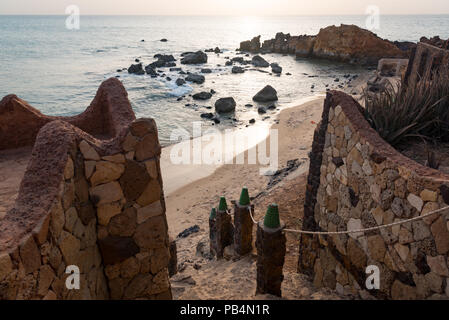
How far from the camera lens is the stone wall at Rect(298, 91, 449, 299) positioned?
3.37 meters

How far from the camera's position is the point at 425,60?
9.99m

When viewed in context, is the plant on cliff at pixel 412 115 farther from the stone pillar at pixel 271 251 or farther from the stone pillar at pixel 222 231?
the stone pillar at pixel 222 231

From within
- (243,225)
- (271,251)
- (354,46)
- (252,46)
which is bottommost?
(243,225)

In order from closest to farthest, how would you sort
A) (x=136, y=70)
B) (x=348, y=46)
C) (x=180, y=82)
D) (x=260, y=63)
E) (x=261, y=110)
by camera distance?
1. (x=261, y=110)
2. (x=180, y=82)
3. (x=136, y=70)
4. (x=260, y=63)
5. (x=348, y=46)

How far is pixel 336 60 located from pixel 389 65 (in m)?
26.1

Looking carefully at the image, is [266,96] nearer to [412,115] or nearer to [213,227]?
[213,227]

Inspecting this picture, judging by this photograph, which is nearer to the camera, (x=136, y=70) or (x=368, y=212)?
(x=368, y=212)

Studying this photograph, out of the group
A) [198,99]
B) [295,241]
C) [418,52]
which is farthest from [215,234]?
[198,99]

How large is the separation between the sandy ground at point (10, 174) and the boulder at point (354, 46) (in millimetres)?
48117

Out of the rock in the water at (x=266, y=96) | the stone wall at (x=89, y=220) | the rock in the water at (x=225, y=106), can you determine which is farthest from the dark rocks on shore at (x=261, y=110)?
the stone wall at (x=89, y=220)

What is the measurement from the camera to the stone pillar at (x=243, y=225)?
6562 millimetres

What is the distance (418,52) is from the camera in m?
10.3

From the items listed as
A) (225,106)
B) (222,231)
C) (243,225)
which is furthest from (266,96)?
(243,225)

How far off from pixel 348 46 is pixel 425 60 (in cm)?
4259
